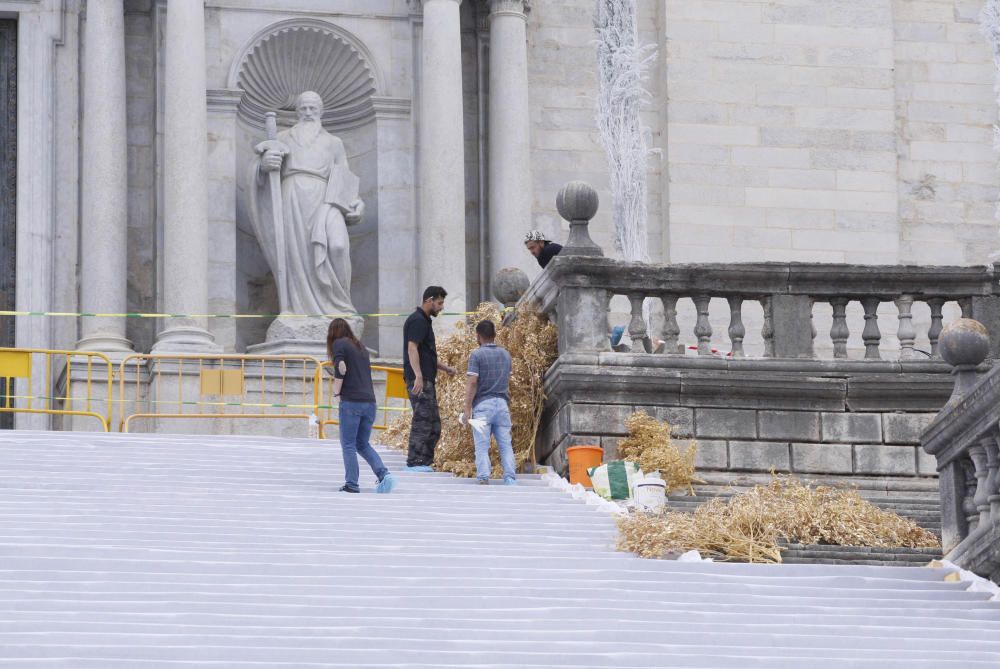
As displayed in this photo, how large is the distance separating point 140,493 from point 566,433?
3.45m

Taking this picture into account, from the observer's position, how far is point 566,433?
664 inches

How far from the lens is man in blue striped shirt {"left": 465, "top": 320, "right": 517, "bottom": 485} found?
53.0 feet

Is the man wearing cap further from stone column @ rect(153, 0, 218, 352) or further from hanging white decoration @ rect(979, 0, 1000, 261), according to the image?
hanging white decoration @ rect(979, 0, 1000, 261)

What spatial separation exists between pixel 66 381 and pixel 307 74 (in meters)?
4.36

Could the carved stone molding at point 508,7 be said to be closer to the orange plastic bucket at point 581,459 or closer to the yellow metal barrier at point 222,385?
the yellow metal barrier at point 222,385

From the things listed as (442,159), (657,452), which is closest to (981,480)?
(657,452)

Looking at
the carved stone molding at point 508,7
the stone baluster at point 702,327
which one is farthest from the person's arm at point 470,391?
the carved stone molding at point 508,7

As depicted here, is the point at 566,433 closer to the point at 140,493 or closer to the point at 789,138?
the point at 140,493

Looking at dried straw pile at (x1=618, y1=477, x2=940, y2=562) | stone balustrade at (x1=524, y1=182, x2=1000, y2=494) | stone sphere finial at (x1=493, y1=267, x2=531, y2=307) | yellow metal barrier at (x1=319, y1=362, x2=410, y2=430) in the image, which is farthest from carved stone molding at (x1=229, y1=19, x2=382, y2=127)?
dried straw pile at (x1=618, y1=477, x2=940, y2=562)

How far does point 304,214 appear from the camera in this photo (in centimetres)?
2262

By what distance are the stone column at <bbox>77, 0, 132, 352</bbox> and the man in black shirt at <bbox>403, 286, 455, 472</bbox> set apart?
5.45 metres

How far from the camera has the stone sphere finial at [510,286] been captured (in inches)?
766

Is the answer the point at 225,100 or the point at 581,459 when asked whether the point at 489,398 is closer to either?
the point at 581,459

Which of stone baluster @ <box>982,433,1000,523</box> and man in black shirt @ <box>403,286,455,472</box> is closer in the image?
stone baluster @ <box>982,433,1000,523</box>
